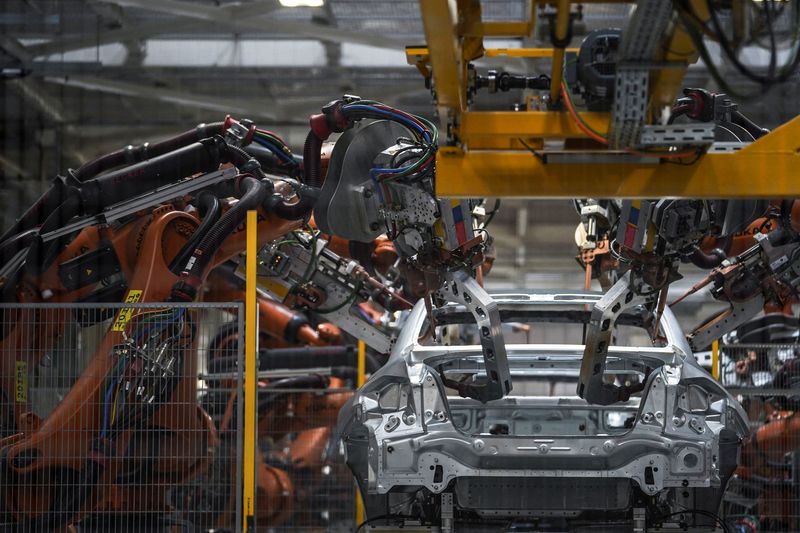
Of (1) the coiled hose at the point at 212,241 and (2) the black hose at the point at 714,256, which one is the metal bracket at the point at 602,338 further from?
(2) the black hose at the point at 714,256

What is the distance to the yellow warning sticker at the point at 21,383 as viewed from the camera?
244 inches

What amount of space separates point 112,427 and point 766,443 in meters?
4.73

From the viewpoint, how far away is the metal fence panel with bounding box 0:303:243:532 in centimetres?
591

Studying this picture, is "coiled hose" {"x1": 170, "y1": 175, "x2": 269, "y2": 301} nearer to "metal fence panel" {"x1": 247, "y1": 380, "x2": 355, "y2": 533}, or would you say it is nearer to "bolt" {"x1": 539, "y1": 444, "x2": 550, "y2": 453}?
"bolt" {"x1": 539, "y1": 444, "x2": 550, "y2": 453}

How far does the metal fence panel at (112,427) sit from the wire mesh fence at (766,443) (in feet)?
11.4

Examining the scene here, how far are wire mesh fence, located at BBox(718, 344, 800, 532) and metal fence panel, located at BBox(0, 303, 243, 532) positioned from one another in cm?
347

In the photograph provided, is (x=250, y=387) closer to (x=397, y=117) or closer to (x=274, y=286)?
(x=397, y=117)

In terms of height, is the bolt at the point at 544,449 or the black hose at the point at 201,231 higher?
the black hose at the point at 201,231

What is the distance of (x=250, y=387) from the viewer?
577 centimetres

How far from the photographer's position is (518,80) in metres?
5.12

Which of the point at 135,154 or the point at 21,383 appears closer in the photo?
the point at 21,383

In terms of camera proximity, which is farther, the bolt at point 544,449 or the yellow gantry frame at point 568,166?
the bolt at point 544,449

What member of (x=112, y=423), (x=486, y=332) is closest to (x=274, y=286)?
(x=112, y=423)

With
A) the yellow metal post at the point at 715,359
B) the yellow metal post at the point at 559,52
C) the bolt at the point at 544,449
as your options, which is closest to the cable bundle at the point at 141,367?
the bolt at the point at 544,449
